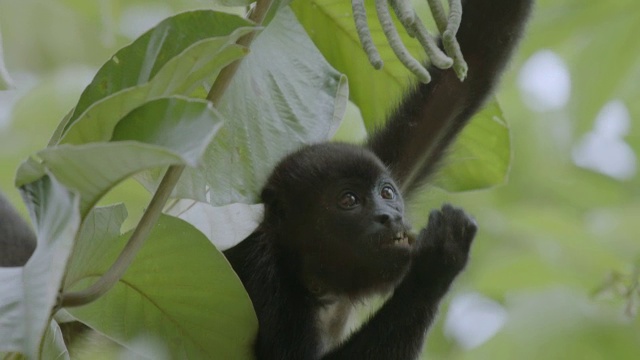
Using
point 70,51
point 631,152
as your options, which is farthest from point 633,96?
point 70,51

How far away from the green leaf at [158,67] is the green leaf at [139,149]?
4 centimetres

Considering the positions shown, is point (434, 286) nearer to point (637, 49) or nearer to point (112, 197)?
point (112, 197)

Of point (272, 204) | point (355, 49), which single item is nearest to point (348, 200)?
point (272, 204)

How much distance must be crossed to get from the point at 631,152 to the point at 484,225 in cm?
61

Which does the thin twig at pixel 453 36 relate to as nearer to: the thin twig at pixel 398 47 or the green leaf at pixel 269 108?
the thin twig at pixel 398 47

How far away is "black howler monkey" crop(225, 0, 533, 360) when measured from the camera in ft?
7.01

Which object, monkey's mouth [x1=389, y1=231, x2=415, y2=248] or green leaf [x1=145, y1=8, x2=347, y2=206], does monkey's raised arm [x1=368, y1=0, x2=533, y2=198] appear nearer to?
monkey's mouth [x1=389, y1=231, x2=415, y2=248]

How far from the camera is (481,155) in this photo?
7.39ft

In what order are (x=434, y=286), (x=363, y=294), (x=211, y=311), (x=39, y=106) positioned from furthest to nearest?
(x=39, y=106) < (x=363, y=294) < (x=434, y=286) < (x=211, y=311)

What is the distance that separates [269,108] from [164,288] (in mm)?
326

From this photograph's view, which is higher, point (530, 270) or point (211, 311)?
point (211, 311)

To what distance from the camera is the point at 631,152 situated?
380 cm

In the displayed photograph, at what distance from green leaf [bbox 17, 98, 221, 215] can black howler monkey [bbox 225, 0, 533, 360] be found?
106 centimetres

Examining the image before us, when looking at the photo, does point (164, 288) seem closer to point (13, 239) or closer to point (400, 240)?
point (400, 240)
